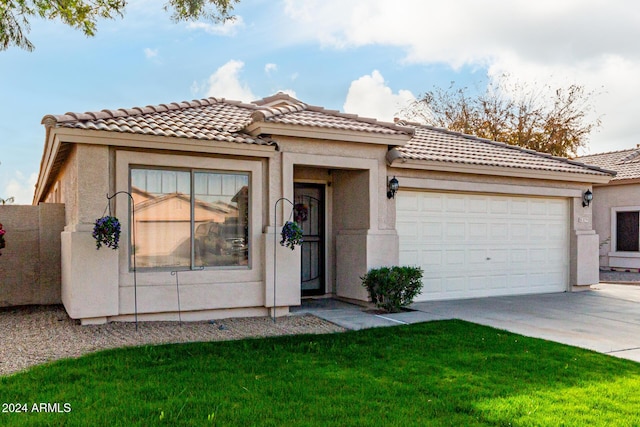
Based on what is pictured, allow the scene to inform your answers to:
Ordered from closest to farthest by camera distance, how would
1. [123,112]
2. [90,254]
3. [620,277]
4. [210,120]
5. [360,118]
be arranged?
1. [90,254]
2. [123,112]
3. [210,120]
4. [360,118]
5. [620,277]

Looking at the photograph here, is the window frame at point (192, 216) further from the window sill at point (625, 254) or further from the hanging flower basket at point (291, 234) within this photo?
the window sill at point (625, 254)

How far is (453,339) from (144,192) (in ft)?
17.9

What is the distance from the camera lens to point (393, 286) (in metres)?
9.98

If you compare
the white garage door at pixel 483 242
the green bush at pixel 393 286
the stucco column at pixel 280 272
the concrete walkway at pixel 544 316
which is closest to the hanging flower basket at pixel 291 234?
the stucco column at pixel 280 272

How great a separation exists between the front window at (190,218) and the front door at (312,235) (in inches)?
89.7

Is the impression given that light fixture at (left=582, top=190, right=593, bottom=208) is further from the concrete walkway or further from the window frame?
the window frame

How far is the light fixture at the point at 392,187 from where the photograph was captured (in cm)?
1086

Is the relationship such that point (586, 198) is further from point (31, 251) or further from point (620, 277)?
point (31, 251)

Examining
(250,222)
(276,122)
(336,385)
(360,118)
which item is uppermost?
(360,118)

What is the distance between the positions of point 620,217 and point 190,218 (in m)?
17.9

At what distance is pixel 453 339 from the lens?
7645 mm

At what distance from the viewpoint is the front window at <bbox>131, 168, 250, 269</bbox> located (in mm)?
8812

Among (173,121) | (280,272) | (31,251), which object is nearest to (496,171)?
(280,272)

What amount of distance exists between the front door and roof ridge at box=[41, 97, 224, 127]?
297 centimetres
